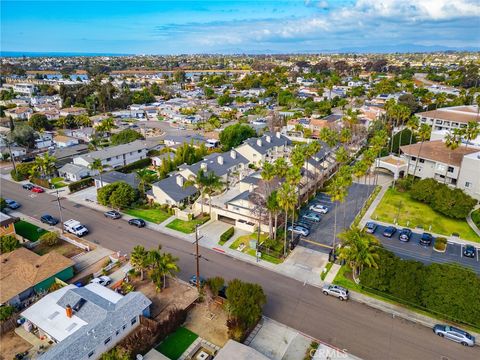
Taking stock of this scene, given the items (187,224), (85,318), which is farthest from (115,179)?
(85,318)

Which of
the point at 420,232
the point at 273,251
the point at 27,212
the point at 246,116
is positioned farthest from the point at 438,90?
the point at 27,212

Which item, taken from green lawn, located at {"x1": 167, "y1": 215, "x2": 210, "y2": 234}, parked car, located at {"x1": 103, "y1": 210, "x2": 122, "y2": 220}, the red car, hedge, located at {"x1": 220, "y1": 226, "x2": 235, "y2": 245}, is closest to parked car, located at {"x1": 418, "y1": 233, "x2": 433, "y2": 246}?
hedge, located at {"x1": 220, "y1": 226, "x2": 235, "y2": 245}

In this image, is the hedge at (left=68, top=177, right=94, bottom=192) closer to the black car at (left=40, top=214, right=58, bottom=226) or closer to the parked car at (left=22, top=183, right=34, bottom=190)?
the parked car at (left=22, top=183, right=34, bottom=190)

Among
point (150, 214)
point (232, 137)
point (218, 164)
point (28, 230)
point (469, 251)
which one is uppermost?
point (232, 137)

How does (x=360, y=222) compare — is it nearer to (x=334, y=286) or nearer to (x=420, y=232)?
(x=420, y=232)

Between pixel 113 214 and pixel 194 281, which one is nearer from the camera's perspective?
pixel 194 281

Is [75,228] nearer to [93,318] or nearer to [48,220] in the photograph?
[48,220]
